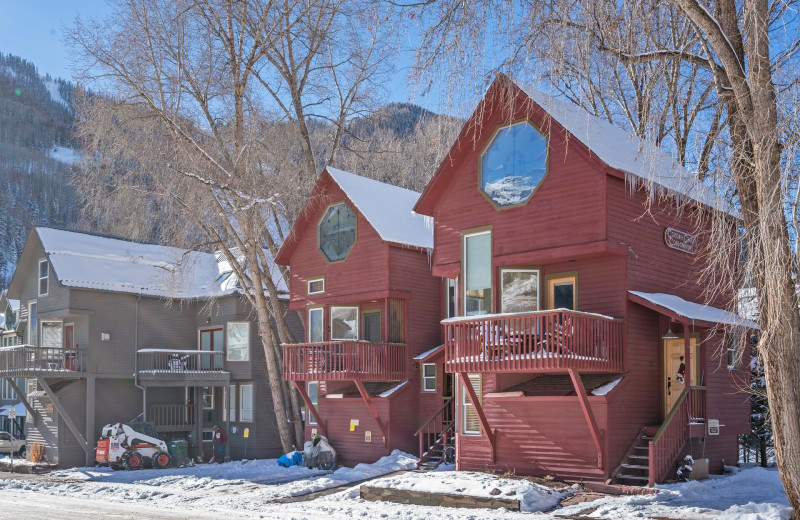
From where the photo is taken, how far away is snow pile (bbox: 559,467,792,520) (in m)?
13.7

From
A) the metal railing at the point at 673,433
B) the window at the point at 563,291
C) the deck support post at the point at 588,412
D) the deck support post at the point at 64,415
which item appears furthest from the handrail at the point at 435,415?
the deck support post at the point at 64,415

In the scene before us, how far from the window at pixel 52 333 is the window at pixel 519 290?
2126 cm

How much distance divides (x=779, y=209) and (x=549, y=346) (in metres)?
7.03

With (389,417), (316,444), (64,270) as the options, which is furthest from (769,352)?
(64,270)

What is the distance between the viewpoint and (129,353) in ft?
107

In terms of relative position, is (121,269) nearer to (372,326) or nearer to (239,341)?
(239,341)

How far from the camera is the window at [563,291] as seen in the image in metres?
19.5

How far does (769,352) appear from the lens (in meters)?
12.3

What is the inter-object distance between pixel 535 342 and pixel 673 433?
11.9 ft

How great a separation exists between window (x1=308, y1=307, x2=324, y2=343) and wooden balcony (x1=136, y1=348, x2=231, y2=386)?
6.28m

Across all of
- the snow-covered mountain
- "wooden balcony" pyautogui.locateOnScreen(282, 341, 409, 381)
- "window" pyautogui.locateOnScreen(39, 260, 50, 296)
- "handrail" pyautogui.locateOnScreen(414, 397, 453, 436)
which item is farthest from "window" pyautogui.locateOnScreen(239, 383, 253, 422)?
the snow-covered mountain

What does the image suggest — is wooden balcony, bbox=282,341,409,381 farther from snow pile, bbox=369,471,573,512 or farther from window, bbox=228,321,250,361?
window, bbox=228,321,250,361

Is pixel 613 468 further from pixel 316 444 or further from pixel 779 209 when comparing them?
pixel 316 444

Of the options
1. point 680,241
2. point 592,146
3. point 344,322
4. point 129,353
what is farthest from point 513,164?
point 129,353
